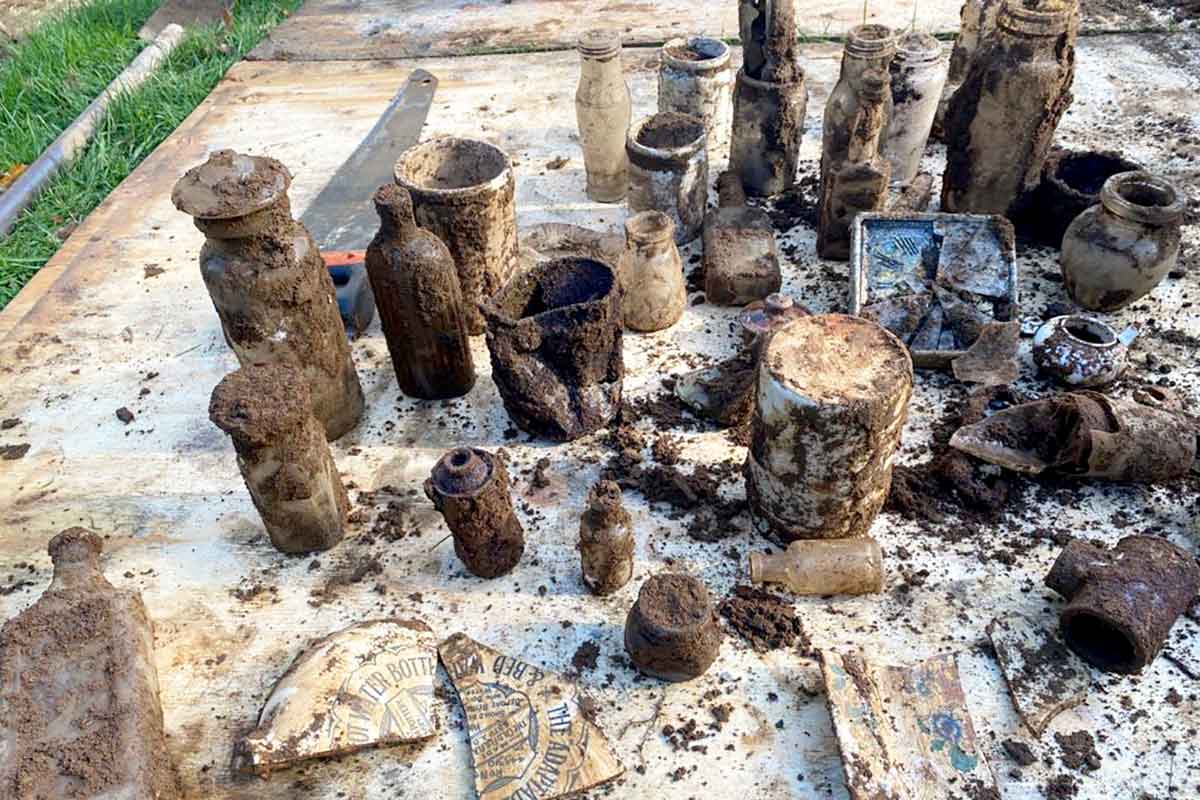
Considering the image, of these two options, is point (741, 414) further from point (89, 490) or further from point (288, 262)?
point (89, 490)

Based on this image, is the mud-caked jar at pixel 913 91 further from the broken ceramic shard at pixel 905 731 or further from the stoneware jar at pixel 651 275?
the broken ceramic shard at pixel 905 731

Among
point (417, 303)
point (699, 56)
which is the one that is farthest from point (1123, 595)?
point (699, 56)

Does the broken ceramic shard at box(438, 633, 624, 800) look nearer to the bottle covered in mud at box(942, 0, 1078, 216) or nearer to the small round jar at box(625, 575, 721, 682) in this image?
the small round jar at box(625, 575, 721, 682)

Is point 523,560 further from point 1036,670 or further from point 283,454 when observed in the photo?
point 1036,670

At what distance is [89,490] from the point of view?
3250 millimetres

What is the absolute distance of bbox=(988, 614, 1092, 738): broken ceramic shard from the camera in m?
2.38

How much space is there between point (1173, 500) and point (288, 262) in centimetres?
308

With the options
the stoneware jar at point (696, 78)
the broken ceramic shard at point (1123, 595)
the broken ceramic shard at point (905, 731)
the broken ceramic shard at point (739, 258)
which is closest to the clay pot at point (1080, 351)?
the broken ceramic shard at point (1123, 595)

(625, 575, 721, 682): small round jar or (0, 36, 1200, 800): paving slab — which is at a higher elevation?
(625, 575, 721, 682): small round jar

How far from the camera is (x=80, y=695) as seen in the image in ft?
7.57

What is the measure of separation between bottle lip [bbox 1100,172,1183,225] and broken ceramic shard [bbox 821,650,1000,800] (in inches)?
79.2

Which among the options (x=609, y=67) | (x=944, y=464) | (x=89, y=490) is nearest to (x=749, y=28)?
(x=609, y=67)

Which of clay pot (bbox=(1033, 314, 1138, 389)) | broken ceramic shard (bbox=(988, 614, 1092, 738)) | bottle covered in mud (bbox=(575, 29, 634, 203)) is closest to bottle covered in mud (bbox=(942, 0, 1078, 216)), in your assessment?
clay pot (bbox=(1033, 314, 1138, 389))

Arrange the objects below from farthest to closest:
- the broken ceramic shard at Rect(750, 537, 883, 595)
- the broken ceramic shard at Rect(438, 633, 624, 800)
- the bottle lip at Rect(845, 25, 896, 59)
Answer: the bottle lip at Rect(845, 25, 896, 59)
the broken ceramic shard at Rect(750, 537, 883, 595)
the broken ceramic shard at Rect(438, 633, 624, 800)
